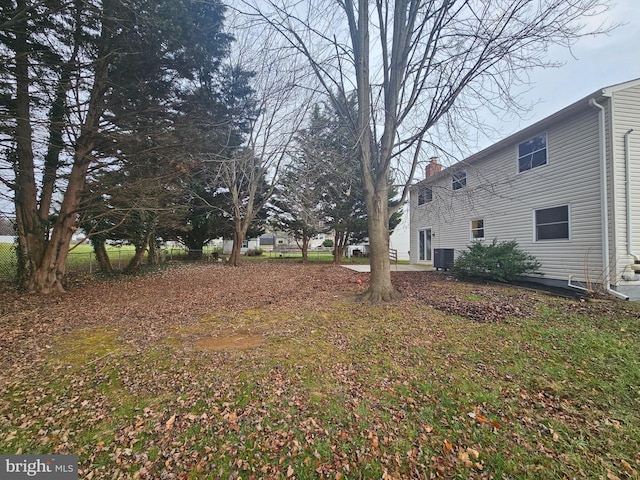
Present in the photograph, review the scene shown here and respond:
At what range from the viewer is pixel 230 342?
166 inches

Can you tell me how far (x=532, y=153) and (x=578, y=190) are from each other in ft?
7.23

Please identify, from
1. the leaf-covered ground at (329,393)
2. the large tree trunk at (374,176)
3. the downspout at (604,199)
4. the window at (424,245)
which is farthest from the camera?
the window at (424,245)

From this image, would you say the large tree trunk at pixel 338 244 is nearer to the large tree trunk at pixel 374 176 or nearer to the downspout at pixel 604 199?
the large tree trunk at pixel 374 176

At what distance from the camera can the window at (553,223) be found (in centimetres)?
813

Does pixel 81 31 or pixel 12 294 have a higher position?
pixel 81 31

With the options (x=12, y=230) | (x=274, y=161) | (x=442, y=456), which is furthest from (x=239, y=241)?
(x=442, y=456)

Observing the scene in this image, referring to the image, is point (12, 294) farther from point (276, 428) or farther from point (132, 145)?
point (276, 428)

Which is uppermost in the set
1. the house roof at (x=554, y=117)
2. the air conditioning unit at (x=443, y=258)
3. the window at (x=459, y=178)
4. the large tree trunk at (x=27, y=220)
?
the house roof at (x=554, y=117)

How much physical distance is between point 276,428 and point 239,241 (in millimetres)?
15639

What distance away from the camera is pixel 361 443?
2.24 m

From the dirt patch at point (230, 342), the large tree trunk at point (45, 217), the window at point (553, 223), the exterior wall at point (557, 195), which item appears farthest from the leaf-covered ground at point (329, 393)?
the window at point (553, 223)

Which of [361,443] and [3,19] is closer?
[361,443]

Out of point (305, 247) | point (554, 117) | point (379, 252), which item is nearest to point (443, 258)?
point (554, 117)

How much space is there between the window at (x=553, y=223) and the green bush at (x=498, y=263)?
0.82 meters
